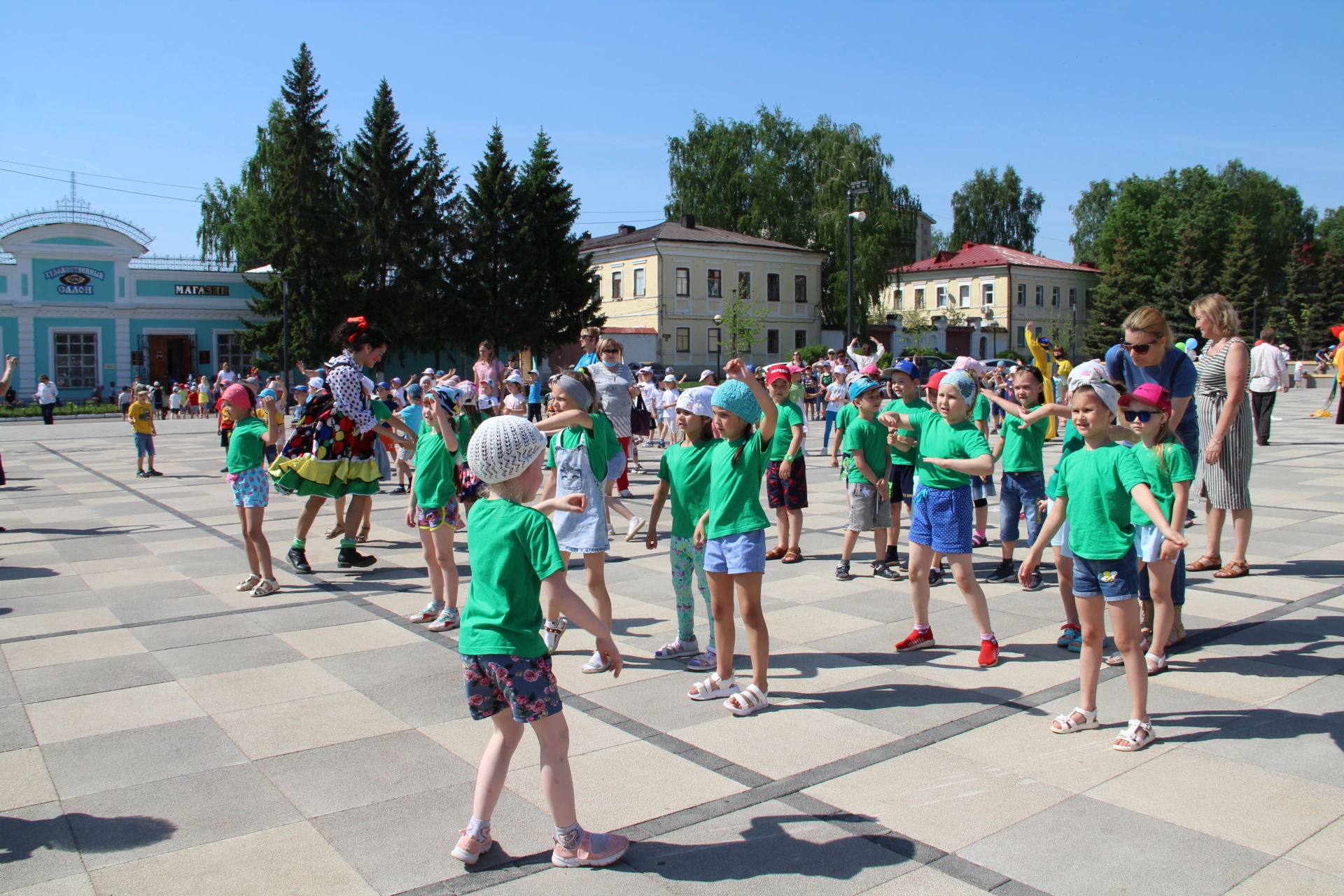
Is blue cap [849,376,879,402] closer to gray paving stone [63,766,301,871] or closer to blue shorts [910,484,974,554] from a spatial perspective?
blue shorts [910,484,974,554]

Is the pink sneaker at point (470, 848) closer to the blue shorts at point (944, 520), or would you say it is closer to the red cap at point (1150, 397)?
the blue shorts at point (944, 520)

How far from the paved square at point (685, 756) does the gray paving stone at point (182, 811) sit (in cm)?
1

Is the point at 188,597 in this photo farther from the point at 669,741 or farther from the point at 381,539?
the point at 669,741

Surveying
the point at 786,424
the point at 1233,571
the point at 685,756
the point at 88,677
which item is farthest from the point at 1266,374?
the point at 88,677

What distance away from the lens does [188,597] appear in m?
7.39

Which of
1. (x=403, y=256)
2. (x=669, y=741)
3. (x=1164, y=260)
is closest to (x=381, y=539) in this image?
(x=669, y=741)

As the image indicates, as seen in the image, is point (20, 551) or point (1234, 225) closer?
point (20, 551)

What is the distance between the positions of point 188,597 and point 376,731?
3.67 meters

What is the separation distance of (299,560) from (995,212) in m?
79.1

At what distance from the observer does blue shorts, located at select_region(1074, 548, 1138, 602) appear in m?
4.14

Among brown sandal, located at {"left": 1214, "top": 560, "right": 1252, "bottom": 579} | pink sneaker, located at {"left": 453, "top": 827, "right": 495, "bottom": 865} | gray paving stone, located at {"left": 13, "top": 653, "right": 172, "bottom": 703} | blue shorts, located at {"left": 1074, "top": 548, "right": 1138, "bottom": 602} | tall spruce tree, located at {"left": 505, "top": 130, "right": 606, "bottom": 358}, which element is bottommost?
→ gray paving stone, located at {"left": 13, "top": 653, "right": 172, "bottom": 703}

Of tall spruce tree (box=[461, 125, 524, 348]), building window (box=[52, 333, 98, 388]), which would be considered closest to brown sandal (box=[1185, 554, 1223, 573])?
tall spruce tree (box=[461, 125, 524, 348])

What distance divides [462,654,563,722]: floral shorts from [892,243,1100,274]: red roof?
7082 centimetres

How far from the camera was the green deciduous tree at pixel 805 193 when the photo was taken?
178ft
